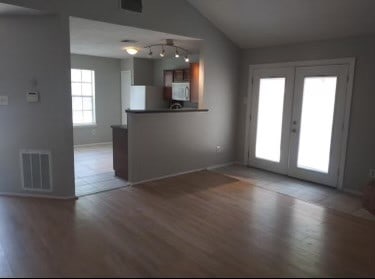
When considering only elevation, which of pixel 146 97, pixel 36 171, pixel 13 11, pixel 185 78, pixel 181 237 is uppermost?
pixel 13 11

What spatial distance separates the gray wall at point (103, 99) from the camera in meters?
7.30

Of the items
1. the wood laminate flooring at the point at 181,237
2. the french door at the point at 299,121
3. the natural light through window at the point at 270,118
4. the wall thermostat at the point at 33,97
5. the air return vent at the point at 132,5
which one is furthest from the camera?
the natural light through window at the point at 270,118

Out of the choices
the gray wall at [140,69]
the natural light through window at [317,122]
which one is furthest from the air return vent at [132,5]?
the gray wall at [140,69]

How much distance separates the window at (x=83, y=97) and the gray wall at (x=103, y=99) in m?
0.12

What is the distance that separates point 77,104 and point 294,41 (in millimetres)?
5204

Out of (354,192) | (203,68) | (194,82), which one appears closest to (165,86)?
(194,82)

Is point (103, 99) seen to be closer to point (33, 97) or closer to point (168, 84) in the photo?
point (168, 84)

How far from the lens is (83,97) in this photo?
23.9 ft

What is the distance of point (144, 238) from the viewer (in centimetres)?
290

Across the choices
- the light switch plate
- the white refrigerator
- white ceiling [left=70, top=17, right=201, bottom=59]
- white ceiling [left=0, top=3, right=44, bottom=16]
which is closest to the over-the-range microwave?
the white refrigerator

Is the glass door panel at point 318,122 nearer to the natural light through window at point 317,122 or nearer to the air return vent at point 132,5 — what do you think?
the natural light through window at point 317,122

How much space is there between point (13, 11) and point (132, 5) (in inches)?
58.0

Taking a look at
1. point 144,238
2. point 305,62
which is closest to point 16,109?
point 144,238

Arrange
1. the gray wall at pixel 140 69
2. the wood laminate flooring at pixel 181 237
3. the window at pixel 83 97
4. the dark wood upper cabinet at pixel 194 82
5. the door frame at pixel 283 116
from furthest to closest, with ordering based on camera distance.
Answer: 1. the gray wall at pixel 140 69
2. the window at pixel 83 97
3. the dark wood upper cabinet at pixel 194 82
4. the door frame at pixel 283 116
5. the wood laminate flooring at pixel 181 237
